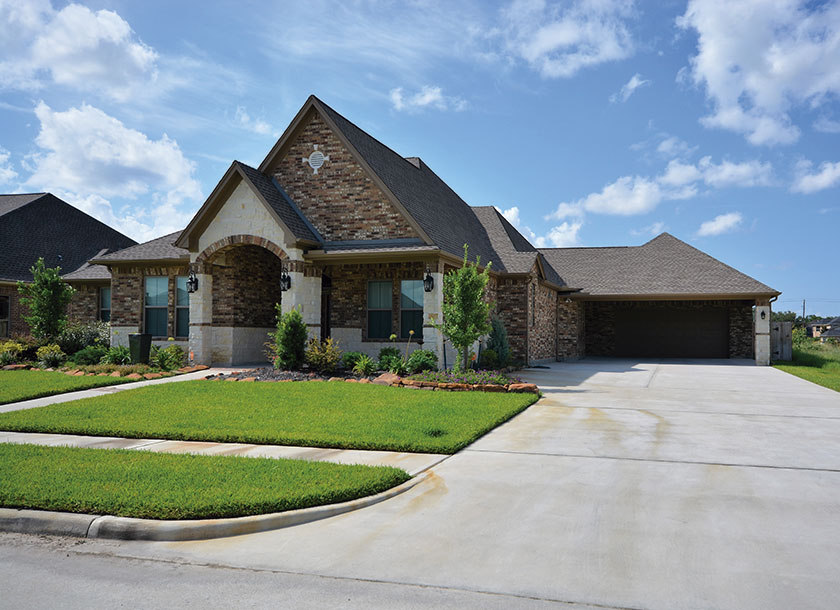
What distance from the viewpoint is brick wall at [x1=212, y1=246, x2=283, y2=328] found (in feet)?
63.5

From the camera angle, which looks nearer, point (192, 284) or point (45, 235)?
point (192, 284)

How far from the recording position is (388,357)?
17219mm

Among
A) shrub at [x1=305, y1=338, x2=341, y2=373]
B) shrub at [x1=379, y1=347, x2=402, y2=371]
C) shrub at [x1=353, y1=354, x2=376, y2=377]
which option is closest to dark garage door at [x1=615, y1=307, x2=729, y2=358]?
shrub at [x1=379, y1=347, x2=402, y2=371]

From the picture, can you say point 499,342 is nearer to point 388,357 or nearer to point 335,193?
point 388,357

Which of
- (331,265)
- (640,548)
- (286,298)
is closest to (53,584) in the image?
(640,548)

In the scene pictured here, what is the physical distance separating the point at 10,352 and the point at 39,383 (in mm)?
6007

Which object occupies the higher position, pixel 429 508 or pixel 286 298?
pixel 286 298

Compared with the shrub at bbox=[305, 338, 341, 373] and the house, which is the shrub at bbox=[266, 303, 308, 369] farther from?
the house

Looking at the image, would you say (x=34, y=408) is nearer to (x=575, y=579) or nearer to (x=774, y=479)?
(x=575, y=579)

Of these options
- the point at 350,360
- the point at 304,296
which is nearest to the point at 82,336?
the point at 304,296

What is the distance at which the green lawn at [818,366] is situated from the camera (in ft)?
60.8

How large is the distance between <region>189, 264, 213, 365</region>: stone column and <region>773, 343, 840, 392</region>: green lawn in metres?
16.7

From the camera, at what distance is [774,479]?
22.8ft

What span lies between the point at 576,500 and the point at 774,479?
2446mm
